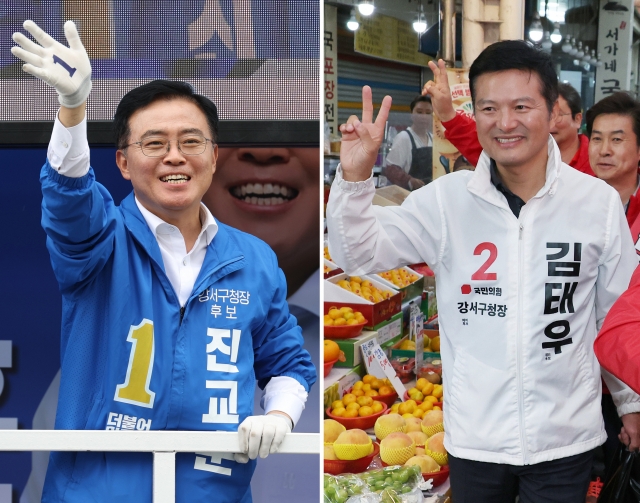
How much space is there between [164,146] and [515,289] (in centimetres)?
97

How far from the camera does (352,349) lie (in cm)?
329

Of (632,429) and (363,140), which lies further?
(632,429)

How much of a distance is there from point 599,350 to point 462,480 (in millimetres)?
589

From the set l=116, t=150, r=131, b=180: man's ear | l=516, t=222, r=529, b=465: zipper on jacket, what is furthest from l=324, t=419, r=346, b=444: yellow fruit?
l=116, t=150, r=131, b=180: man's ear

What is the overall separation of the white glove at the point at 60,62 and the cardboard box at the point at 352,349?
1999 mm

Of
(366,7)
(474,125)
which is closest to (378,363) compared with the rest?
(474,125)

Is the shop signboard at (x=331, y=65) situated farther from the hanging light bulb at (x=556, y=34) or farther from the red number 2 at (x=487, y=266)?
the hanging light bulb at (x=556, y=34)

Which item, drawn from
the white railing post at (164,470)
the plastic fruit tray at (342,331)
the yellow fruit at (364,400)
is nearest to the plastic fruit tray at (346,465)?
the yellow fruit at (364,400)

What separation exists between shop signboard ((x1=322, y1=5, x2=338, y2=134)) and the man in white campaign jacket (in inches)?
52.3

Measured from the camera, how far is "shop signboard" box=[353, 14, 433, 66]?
11.8ft

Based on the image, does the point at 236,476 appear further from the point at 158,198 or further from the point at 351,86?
the point at 351,86

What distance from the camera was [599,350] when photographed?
71.2 inches

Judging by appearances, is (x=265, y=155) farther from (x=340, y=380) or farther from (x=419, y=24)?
(x=419, y=24)

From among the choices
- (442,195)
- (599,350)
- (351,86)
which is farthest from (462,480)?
(351,86)
